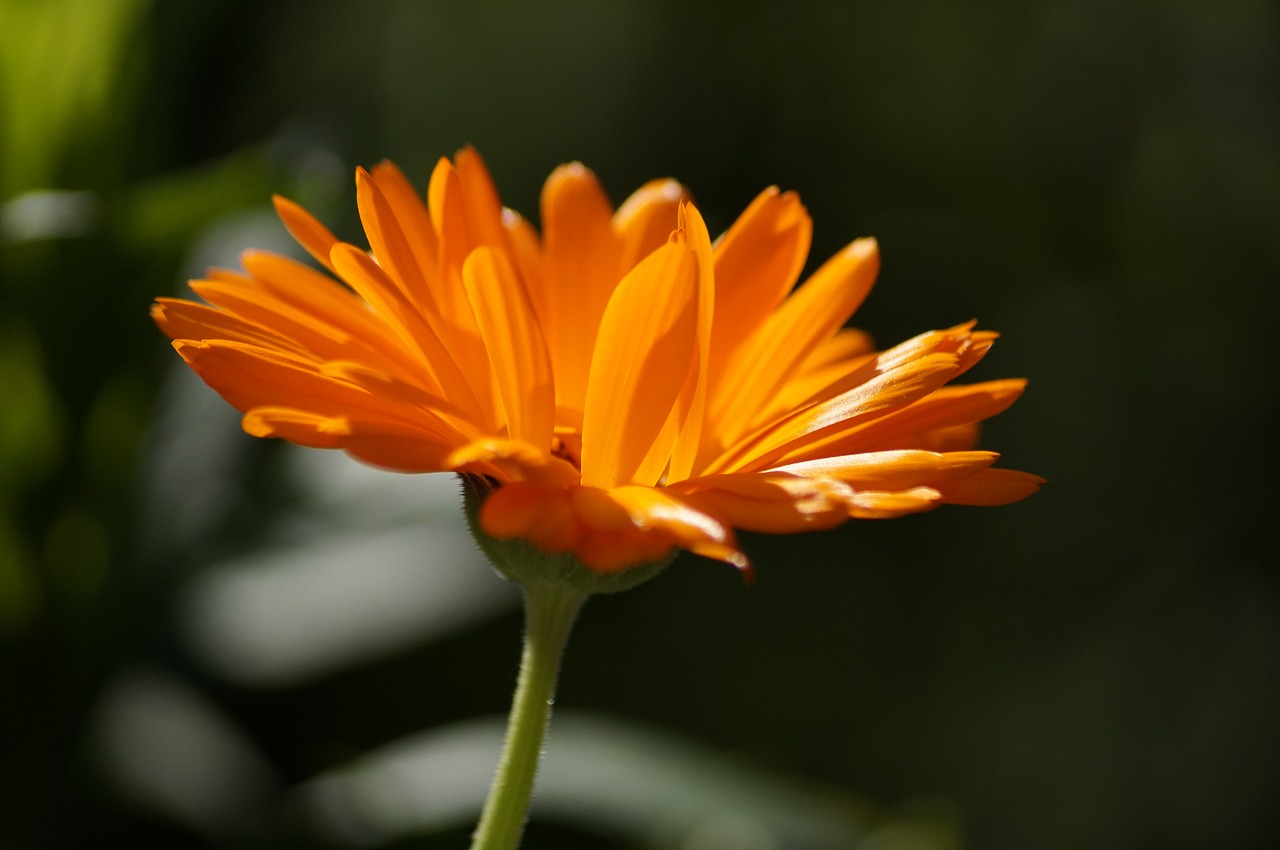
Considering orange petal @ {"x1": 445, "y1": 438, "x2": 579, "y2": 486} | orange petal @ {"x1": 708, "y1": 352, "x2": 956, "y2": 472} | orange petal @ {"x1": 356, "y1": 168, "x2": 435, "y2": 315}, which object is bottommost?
orange petal @ {"x1": 445, "y1": 438, "x2": 579, "y2": 486}

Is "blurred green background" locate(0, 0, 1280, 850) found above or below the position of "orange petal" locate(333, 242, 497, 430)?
above

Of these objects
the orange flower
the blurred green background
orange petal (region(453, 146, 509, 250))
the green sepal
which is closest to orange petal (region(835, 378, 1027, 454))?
the orange flower

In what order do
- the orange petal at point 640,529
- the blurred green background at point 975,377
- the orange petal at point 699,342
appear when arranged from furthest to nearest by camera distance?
A: the blurred green background at point 975,377 < the orange petal at point 699,342 < the orange petal at point 640,529

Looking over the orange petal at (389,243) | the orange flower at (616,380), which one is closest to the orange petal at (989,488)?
the orange flower at (616,380)

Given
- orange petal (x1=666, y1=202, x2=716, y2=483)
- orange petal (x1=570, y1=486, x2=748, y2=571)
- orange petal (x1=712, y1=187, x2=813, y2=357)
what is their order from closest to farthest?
orange petal (x1=570, y1=486, x2=748, y2=571) → orange petal (x1=666, y1=202, x2=716, y2=483) → orange petal (x1=712, y1=187, x2=813, y2=357)

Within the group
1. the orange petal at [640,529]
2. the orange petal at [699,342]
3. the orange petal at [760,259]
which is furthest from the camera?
the orange petal at [760,259]

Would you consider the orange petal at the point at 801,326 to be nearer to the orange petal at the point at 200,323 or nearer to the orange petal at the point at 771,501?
the orange petal at the point at 771,501

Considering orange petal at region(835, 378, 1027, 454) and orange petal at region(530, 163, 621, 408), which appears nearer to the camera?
orange petal at region(835, 378, 1027, 454)

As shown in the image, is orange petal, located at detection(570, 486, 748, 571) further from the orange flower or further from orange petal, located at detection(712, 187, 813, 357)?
orange petal, located at detection(712, 187, 813, 357)

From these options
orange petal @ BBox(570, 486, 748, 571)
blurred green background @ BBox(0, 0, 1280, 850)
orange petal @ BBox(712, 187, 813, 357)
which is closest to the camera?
orange petal @ BBox(570, 486, 748, 571)
